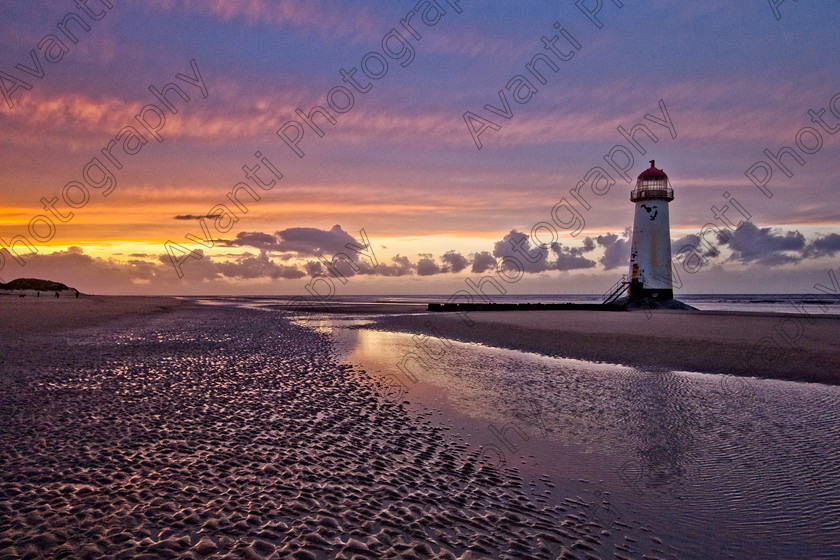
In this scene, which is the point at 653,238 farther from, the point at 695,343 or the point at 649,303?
the point at 695,343

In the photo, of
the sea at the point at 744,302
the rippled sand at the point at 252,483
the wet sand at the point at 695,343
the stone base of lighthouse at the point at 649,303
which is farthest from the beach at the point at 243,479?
the sea at the point at 744,302

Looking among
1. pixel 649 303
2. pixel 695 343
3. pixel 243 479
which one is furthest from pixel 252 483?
pixel 649 303

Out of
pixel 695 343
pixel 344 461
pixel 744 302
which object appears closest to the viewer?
pixel 344 461

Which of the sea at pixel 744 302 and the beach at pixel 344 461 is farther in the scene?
the sea at pixel 744 302

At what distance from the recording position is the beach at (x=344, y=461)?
17.7 ft

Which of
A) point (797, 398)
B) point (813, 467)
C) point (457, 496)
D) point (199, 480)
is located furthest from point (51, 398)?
point (797, 398)

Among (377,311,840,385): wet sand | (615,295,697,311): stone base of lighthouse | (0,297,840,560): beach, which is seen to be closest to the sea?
(615,295,697,311): stone base of lighthouse

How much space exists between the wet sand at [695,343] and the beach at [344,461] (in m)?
1.36

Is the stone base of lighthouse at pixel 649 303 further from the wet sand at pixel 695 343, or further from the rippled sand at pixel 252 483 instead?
the rippled sand at pixel 252 483

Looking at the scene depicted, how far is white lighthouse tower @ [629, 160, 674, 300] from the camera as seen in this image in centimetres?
4791

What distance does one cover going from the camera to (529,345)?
80.6 ft

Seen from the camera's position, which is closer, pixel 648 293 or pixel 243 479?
pixel 243 479

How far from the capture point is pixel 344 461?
7.96 metres

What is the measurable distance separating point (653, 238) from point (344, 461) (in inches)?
1875
